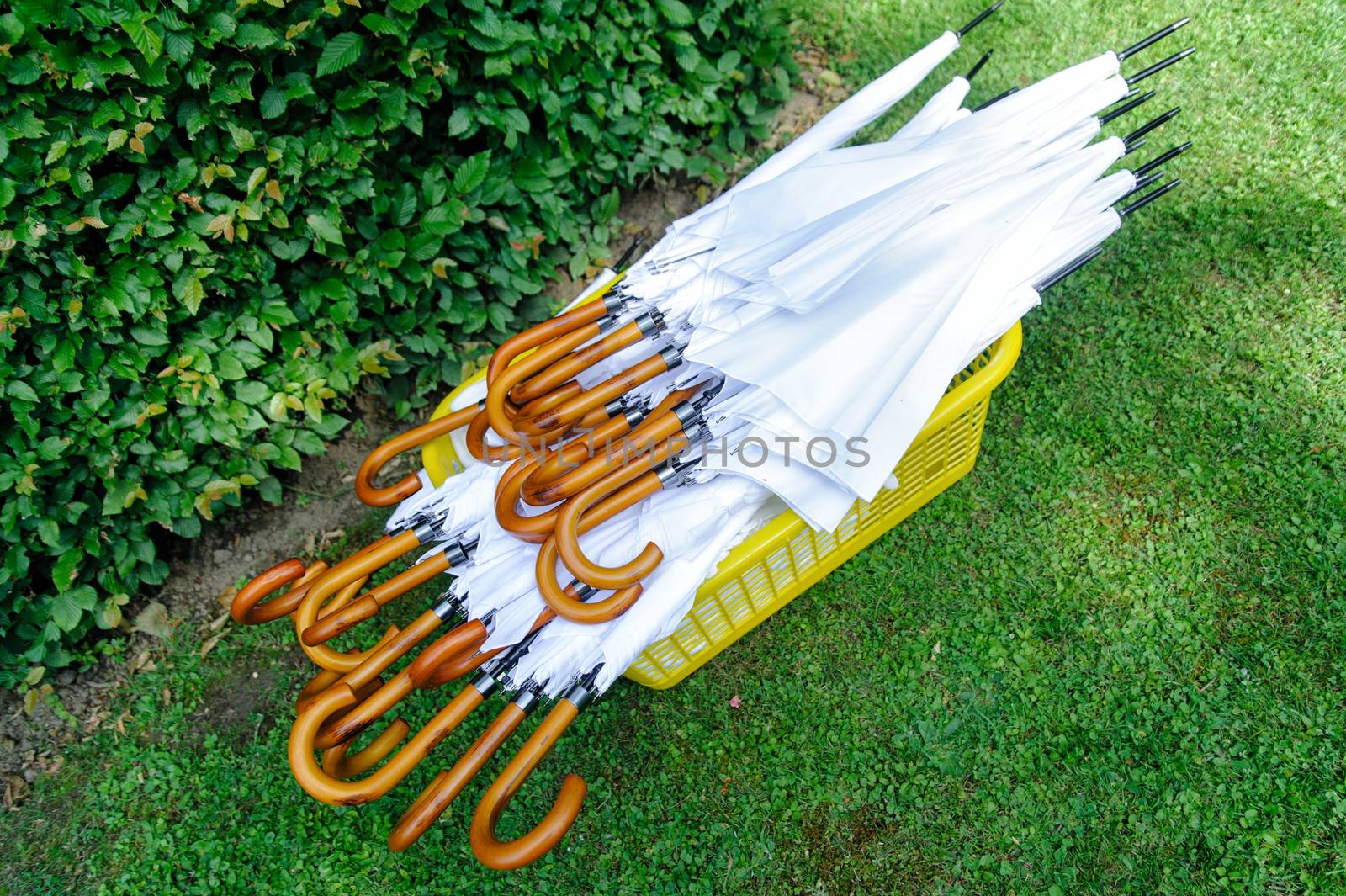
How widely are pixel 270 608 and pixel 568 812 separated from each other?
775 mm

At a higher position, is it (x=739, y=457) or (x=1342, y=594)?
(x=739, y=457)

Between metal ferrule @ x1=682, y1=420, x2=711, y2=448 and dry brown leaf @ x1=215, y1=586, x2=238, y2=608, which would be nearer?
metal ferrule @ x1=682, y1=420, x2=711, y2=448

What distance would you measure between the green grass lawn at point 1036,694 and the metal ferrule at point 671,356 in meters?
0.79

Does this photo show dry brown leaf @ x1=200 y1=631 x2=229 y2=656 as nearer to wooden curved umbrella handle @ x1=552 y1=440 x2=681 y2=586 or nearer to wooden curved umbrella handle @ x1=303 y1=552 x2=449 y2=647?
wooden curved umbrella handle @ x1=303 y1=552 x2=449 y2=647

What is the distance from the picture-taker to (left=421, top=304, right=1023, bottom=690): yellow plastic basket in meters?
1.93

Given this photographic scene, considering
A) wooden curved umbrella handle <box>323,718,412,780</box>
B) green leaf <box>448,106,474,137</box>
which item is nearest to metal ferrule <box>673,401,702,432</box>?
wooden curved umbrella handle <box>323,718,412,780</box>

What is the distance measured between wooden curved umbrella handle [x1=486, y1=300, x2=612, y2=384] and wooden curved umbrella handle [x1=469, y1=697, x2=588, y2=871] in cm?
76

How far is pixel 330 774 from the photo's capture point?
5.57 feet

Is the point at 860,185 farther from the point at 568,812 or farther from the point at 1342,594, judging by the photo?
the point at 1342,594

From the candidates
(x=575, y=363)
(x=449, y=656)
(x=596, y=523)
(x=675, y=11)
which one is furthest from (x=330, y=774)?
(x=675, y=11)

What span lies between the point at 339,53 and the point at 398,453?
41.4 inches

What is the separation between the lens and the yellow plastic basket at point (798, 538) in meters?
1.93

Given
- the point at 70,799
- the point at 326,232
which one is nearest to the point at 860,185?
the point at 326,232

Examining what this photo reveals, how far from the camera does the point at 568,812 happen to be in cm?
167
